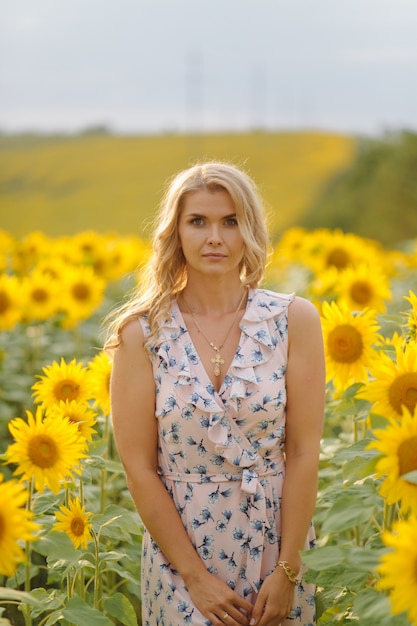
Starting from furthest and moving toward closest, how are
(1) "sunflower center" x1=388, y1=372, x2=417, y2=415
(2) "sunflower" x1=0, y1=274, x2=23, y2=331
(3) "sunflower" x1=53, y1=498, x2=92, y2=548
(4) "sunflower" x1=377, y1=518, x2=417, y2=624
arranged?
(2) "sunflower" x1=0, y1=274, x2=23, y2=331 < (3) "sunflower" x1=53, y1=498, x2=92, y2=548 < (1) "sunflower center" x1=388, y1=372, x2=417, y2=415 < (4) "sunflower" x1=377, y1=518, x2=417, y2=624

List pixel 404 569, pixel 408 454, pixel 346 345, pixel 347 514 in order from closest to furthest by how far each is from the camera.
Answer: pixel 404 569 < pixel 408 454 < pixel 347 514 < pixel 346 345

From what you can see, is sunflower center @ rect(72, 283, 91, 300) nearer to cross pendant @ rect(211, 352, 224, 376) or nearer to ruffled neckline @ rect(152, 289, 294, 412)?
ruffled neckline @ rect(152, 289, 294, 412)

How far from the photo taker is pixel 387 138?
96.4 ft

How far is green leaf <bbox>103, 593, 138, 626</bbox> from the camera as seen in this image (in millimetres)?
2777

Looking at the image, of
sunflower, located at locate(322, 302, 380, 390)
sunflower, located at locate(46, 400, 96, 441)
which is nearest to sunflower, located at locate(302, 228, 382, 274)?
sunflower, located at locate(322, 302, 380, 390)

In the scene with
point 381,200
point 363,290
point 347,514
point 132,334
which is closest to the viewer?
point 347,514

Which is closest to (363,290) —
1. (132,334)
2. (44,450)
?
(132,334)

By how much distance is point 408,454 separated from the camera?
1992mm

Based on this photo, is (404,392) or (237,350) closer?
(404,392)

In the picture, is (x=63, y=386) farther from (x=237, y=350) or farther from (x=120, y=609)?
(x=120, y=609)

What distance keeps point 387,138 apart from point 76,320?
24.7 metres

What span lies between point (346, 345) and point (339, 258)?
2919 mm

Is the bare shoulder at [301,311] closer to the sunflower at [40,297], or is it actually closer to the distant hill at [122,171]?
the sunflower at [40,297]

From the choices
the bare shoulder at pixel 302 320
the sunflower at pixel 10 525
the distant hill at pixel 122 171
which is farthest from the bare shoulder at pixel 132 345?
the distant hill at pixel 122 171
